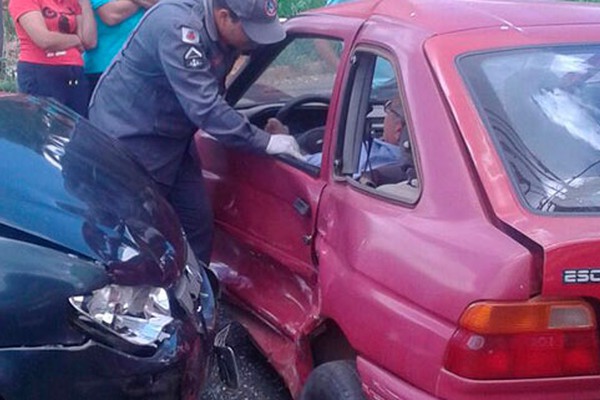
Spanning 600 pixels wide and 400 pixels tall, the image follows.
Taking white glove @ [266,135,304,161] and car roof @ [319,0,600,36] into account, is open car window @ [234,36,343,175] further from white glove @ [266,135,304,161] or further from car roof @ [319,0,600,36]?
car roof @ [319,0,600,36]

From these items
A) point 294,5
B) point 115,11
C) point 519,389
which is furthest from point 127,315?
point 294,5

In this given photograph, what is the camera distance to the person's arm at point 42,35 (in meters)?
5.92

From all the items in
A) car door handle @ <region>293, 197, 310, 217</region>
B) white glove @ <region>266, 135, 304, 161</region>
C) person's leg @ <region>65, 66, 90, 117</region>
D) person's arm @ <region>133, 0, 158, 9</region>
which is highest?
white glove @ <region>266, 135, 304, 161</region>

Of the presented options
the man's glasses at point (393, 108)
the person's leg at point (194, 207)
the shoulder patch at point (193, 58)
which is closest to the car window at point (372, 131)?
the man's glasses at point (393, 108)

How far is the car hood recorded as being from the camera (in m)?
3.07

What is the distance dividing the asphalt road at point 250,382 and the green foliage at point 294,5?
5.86 metres

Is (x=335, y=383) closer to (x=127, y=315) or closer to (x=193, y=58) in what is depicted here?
(x=127, y=315)

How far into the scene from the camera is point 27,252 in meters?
2.91

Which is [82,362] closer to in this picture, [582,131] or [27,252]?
[27,252]

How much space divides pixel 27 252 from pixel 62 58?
330 cm

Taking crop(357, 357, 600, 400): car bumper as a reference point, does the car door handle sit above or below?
below

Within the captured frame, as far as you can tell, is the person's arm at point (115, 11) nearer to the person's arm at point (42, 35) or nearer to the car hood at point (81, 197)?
the person's arm at point (42, 35)

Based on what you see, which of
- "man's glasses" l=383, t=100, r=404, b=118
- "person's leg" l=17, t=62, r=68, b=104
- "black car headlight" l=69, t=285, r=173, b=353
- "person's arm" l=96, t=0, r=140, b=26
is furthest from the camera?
"person's arm" l=96, t=0, r=140, b=26

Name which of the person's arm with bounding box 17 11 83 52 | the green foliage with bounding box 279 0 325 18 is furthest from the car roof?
the green foliage with bounding box 279 0 325 18
